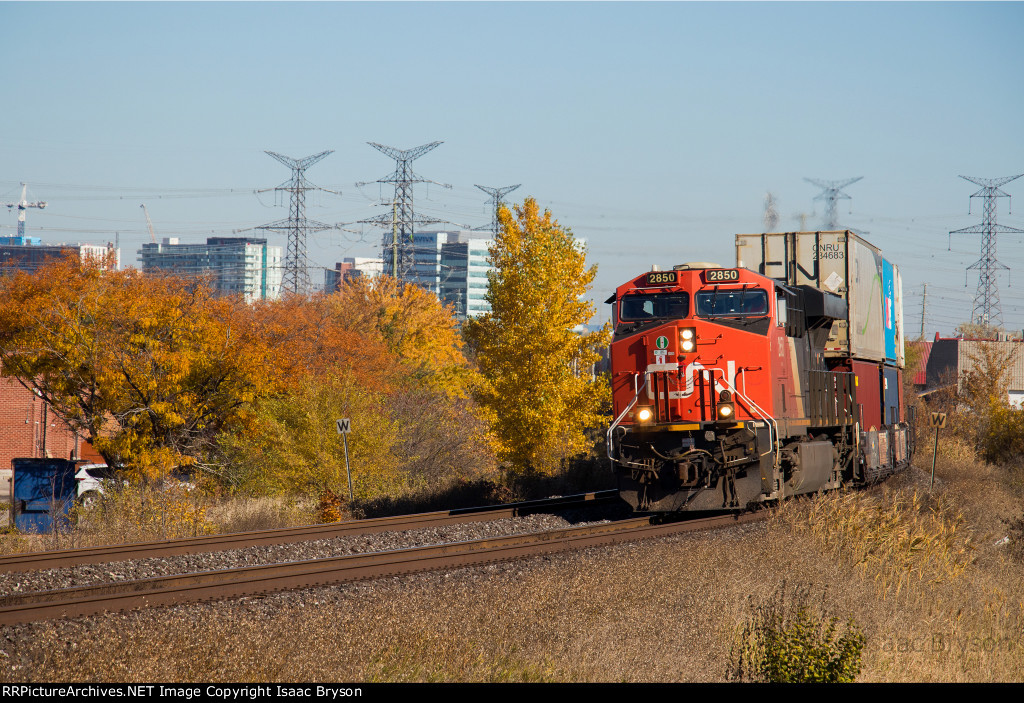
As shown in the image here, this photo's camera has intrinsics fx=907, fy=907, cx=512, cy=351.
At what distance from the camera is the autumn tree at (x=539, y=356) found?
2453 cm

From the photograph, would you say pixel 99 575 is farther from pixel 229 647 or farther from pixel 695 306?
pixel 695 306

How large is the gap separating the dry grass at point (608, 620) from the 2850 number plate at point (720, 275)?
3.70m

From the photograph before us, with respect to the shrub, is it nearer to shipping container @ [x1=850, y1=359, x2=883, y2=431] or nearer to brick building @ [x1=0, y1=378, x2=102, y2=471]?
shipping container @ [x1=850, y1=359, x2=883, y2=431]

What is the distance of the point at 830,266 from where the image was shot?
17.5 meters

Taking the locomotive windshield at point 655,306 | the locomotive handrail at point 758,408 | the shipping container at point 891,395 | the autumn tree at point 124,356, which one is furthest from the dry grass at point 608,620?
the autumn tree at point 124,356

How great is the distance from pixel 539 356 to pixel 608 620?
16.3m

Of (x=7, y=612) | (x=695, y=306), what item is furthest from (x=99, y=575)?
(x=695, y=306)

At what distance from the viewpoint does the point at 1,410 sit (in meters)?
38.8

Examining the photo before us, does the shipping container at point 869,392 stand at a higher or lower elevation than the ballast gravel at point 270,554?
higher

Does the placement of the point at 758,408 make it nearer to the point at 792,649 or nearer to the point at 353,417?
the point at 792,649

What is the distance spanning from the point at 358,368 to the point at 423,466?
695cm

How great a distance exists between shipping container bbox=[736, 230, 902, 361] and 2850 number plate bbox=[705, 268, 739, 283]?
4.14 m

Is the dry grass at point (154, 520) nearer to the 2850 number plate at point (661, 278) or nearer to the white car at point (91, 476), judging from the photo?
the white car at point (91, 476)

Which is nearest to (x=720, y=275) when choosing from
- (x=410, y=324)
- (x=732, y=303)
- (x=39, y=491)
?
(x=732, y=303)
